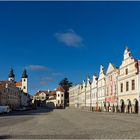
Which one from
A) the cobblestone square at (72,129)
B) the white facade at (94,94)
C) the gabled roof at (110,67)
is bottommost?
the cobblestone square at (72,129)

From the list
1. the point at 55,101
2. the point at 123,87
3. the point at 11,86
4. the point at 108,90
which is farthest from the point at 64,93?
the point at 123,87

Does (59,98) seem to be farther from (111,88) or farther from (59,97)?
(111,88)

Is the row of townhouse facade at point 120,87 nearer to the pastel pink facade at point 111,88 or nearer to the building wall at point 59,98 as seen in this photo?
the pastel pink facade at point 111,88

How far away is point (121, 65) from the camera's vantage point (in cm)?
7025

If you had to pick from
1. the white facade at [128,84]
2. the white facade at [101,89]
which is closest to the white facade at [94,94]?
the white facade at [101,89]

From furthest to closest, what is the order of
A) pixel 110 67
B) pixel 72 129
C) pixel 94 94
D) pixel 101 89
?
pixel 94 94
pixel 101 89
pixel 110 67
pixel 72 129

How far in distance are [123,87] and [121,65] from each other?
505 centimetres

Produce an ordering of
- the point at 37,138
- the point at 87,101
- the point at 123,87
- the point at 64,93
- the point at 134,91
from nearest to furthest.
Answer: the point at 37,138, the point at 134,91, the point at 123,87, the point at 87,101, the point at 64,93

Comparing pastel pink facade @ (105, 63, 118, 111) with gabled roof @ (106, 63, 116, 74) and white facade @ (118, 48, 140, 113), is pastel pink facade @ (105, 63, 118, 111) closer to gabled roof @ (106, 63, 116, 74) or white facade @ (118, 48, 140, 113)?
gabled roof @ (106, 63, 116, 74)

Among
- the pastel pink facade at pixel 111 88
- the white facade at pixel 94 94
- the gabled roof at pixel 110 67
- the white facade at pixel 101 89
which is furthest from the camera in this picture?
the white facade at pixel 94 94

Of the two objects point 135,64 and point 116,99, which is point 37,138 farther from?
point 116,99

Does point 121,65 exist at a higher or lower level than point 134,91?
higher

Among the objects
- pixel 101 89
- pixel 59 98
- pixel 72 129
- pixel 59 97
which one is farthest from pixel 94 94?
pixel 59 98

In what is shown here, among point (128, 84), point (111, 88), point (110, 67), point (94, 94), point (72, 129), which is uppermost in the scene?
point (110, 67)
